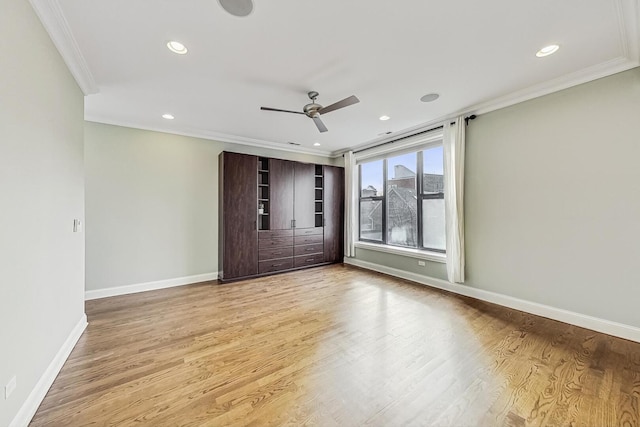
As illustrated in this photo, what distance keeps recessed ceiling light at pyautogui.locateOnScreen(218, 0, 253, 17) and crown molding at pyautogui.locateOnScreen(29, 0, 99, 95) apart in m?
1.15

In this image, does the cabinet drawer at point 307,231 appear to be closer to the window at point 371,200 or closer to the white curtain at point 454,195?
the window at point 371,200

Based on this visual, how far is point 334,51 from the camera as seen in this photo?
223 cm

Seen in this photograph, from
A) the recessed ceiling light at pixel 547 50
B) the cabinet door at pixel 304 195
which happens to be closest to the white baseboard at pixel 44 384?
the cabinet door at pixel 304 195

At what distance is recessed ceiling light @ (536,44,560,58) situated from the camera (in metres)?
2.19

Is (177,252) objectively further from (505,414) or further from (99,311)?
(505,414)

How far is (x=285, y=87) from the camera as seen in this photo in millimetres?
2844

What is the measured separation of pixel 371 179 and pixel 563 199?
3.29 m

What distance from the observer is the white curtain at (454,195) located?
362cm

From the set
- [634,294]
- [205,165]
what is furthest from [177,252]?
[634,294]

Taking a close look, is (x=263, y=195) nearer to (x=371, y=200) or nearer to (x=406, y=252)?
(x=371, y=200)

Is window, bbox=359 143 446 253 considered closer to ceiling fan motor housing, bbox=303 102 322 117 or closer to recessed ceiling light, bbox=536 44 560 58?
recessed ceiling light, bbox=536 44 560 58

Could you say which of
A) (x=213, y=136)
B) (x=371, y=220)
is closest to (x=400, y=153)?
(x=371, y=220)

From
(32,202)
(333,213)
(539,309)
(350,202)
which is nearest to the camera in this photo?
(32,202)

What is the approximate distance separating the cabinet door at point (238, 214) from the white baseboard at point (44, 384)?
220cm
